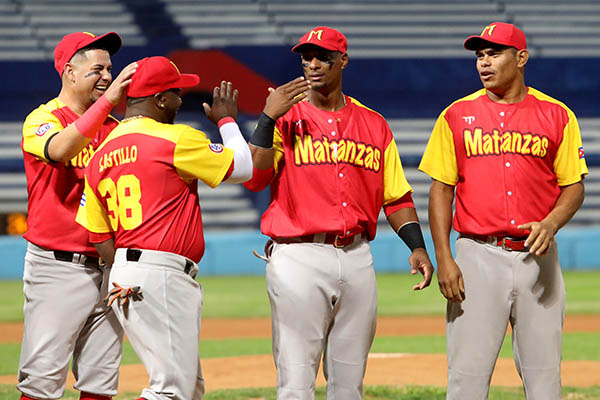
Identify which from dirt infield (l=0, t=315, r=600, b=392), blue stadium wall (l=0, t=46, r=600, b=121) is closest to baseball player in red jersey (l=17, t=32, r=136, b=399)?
dirt infield (l=0, t=315, r=600, b=392)

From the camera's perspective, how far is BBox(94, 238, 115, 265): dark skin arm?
3.84 metres

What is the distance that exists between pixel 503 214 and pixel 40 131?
2.14 m

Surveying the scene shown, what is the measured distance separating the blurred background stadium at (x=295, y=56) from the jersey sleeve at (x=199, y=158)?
1257cm

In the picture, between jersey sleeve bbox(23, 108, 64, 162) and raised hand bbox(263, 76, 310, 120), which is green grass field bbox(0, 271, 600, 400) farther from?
raised hand bbox(263, 76, 310, 120)

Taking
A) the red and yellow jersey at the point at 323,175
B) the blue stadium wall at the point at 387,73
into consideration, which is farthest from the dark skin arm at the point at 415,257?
the blue stadium wall at the point at 387,73

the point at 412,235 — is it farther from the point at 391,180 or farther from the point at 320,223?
the point at 320,223

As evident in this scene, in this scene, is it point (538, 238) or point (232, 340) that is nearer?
point (538, 238)

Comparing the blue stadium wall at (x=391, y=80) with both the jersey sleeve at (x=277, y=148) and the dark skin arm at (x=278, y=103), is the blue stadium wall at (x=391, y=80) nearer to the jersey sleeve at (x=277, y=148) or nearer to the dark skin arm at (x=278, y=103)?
the jersey sleeve at (x=277, y=148)

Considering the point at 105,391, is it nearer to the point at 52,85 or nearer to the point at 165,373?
the point at 165,373

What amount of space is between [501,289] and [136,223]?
165 centimetres

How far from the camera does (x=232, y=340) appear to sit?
31.2ft

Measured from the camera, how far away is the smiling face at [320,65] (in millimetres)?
3988

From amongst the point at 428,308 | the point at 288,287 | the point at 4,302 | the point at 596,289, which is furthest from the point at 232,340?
the point at 596,289

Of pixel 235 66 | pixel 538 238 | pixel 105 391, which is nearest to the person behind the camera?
pixel 538 238
